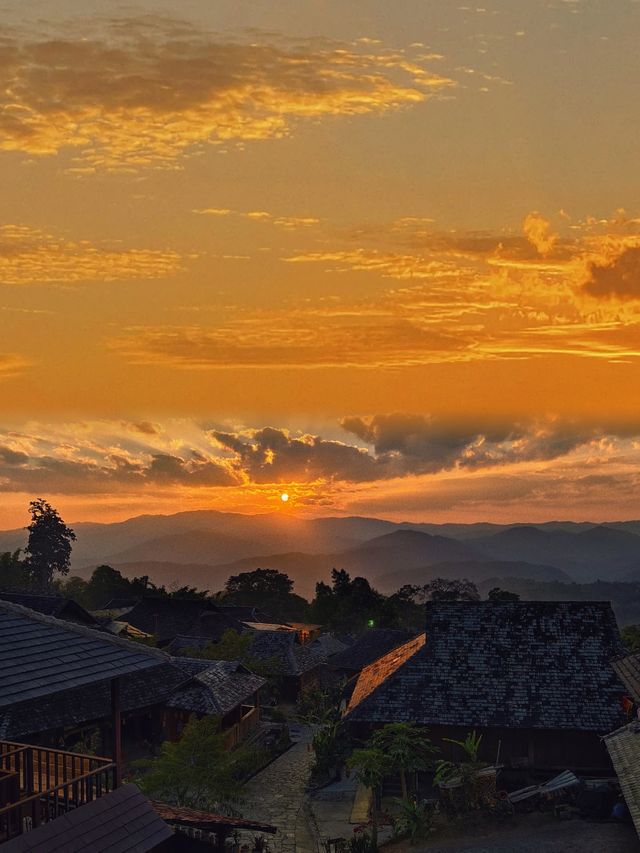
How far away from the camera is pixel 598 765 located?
3309 centimetres

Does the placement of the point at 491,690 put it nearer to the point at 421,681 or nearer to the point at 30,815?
the point at 421,681

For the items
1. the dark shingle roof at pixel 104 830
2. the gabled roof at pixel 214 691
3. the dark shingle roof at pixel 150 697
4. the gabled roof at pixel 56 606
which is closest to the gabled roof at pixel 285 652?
the gabled roof at pixel 56 606

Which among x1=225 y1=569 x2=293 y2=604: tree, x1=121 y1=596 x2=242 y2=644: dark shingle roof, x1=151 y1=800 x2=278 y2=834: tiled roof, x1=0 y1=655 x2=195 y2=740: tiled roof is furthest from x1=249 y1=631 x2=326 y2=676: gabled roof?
x1=225 y1=569 x2=293 y2=604: tree

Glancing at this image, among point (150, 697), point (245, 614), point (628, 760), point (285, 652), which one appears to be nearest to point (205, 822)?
point (628, 760)

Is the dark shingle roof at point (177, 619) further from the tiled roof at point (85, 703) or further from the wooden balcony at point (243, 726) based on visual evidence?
the tiled roof at point (85, 703)

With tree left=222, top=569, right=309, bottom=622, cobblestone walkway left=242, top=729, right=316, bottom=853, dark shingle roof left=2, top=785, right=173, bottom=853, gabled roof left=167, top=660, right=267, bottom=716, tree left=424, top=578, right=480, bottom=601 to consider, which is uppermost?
dark shingle roof left=2, top=785, right=173, bottom=853

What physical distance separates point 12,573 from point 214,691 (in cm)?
7597

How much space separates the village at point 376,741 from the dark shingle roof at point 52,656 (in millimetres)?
45

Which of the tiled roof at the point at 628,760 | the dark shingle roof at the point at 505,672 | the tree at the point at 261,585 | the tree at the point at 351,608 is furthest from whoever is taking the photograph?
the tree at the point at 261,585

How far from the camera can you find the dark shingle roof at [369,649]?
6147cm

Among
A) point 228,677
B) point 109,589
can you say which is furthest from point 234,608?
point 228,677

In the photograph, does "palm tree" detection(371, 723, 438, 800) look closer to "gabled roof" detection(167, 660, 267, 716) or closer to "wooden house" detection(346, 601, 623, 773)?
"wooden house" detection(346, 601, 623, 773)

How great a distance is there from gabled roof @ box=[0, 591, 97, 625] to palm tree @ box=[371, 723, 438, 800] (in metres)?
27.9

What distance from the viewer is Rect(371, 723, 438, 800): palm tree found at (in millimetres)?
31188
